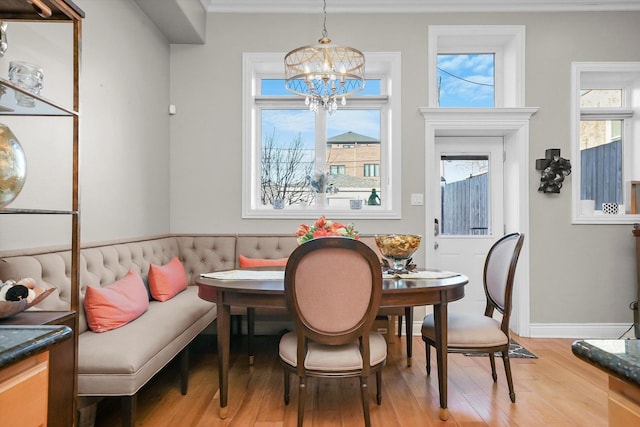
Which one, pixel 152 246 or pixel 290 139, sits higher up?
pixel 290 139

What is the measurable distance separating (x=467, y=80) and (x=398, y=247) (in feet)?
8.78

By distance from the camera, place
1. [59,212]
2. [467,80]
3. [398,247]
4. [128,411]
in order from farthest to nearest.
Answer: [467,80], [398,247], [128,411], [59,212]

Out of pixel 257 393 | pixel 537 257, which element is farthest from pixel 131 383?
pixel 537 257

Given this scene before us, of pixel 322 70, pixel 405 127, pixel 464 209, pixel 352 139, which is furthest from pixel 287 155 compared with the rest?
pixel 464 209

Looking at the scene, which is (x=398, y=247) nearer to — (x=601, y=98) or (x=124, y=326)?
(x=124, y=326)

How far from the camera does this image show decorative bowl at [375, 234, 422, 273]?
229cm

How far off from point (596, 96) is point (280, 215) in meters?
3.42

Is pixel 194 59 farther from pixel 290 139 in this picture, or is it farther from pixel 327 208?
pixel 327 208

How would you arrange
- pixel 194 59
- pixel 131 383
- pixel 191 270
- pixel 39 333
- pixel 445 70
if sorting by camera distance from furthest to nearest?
1. pixel 445 70
2. pixel 194 59
3. pixel 191 270
4. pixel 131 383
5. pixel 39 333

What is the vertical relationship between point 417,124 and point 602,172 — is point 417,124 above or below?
above

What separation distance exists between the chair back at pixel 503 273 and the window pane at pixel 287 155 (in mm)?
1998

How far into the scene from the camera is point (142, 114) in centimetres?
328

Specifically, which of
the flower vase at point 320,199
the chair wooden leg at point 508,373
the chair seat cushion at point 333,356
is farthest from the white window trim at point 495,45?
the chair seat cushion at point 333,356

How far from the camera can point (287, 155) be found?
4.07 metres
